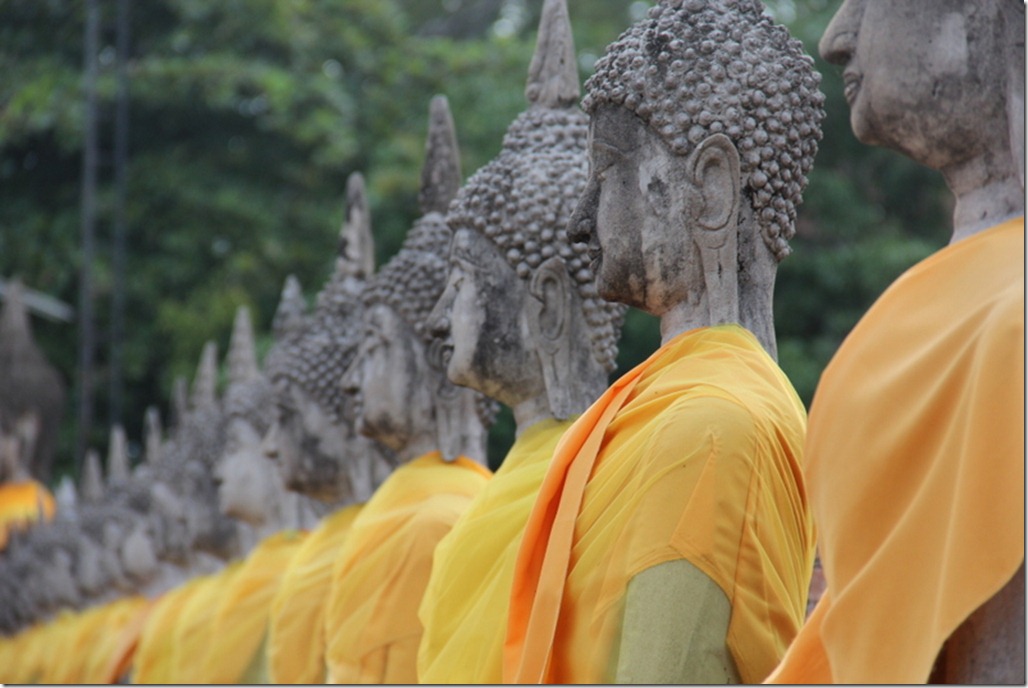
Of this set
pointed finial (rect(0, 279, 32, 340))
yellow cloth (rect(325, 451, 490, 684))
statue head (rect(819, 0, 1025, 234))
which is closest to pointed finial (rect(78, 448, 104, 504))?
pointed finial (rect(0, 279, 32, 340))

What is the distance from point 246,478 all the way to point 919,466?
279 inches

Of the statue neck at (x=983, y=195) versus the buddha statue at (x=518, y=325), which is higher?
the statue neck at (x=983, y=195)

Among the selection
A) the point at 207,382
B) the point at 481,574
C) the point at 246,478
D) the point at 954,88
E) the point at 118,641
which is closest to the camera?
the point at 954,88

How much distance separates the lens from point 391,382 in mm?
6914

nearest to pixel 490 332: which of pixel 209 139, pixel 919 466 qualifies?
pixel 919 466

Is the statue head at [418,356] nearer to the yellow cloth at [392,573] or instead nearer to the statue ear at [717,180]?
the yellow cloth at [392,573]

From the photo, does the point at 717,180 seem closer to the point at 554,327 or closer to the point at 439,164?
the point at 554,327

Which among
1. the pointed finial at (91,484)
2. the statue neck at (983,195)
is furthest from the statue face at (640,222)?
the pointed finial at (91,484)

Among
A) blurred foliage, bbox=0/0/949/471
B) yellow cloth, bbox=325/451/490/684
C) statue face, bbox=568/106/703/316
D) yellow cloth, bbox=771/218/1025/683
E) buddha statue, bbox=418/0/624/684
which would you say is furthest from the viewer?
blurred foliage, bbox=0/0/949/471

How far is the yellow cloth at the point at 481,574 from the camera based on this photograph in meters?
4.89

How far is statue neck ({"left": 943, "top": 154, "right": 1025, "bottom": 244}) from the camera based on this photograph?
3.24 m

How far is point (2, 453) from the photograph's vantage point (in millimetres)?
18516

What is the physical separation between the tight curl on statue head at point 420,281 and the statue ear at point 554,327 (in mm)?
1401

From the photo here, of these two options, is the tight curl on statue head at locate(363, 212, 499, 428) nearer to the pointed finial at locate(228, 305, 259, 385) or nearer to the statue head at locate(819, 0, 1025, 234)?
the statue head at locate(819, 0, 1025, 234)
